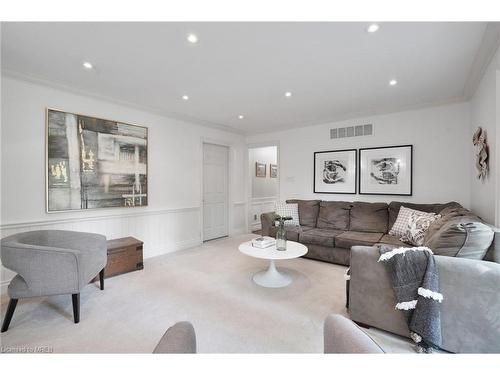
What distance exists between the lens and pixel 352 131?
4.11 meters

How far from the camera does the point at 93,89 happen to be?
9.60 ft

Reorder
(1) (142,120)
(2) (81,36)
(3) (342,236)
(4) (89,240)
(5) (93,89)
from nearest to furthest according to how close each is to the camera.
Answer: (2) (81,36)
(4) (89,240)
(5) (93,89)
(3) (342,236)
(1) (142,120)

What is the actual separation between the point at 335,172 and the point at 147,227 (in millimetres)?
3487

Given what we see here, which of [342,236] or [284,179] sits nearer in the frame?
[342,236]

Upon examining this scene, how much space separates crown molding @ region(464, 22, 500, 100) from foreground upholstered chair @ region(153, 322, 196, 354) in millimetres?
2878

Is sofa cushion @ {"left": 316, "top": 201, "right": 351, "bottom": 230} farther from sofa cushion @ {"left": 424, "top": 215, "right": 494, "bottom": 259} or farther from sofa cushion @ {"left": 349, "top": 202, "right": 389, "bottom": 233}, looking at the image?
sofa cushion @ {"left": 424, "top": 215, "right": 494, "bottom": 259}

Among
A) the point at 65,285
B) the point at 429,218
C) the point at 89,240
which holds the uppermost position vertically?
the point at 429,218

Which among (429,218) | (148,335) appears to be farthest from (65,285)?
(429,218)

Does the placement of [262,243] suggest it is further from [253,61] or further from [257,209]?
[257,209]

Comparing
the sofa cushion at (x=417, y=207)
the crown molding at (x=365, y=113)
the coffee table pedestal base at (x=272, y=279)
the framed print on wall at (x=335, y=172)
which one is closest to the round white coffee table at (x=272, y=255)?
the coffee table pedestal base at (x=272, y=279)

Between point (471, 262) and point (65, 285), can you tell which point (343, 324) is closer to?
point (471, 262)

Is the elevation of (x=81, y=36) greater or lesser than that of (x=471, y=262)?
greater

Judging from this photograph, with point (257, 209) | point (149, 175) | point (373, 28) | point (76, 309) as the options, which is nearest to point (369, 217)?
point (373, 28)

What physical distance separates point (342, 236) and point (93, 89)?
3947mm
